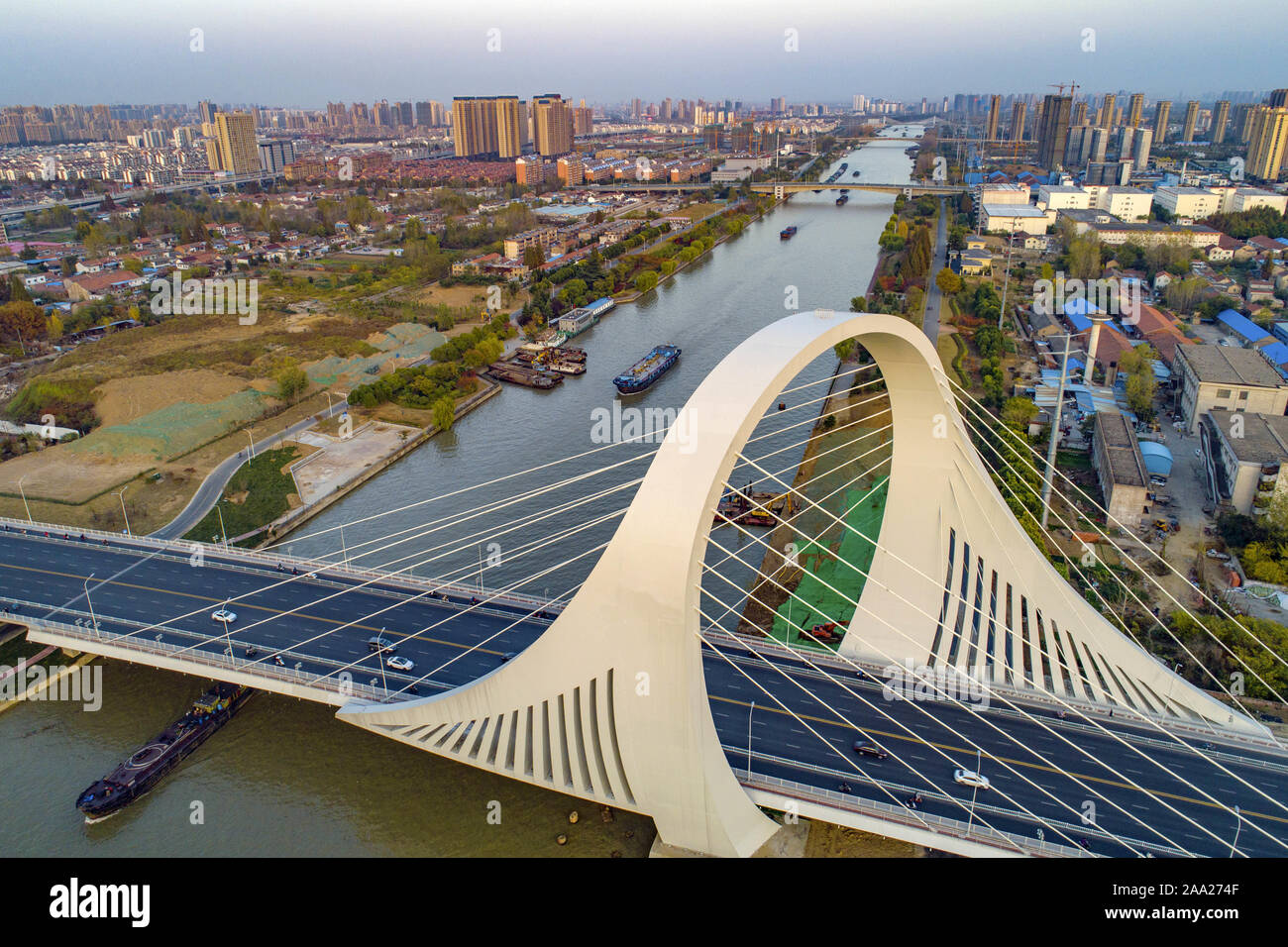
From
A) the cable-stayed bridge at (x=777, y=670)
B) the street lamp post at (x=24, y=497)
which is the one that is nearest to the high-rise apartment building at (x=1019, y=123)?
the cable-stayed bridge at (x=777, y=670)

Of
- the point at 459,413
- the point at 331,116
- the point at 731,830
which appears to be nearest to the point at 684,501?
the point at 731,830

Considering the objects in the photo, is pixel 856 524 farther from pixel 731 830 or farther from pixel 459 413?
pixel 459 413

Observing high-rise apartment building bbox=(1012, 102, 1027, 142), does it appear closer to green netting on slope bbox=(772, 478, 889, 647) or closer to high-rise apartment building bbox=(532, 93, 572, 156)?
high-rise apartment building bbox=(532, 93, 572, 156)

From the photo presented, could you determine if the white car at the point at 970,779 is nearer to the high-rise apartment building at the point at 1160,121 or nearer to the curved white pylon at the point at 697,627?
the curved white pylon at the point at 697,627

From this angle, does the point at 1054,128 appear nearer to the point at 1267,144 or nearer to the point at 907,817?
the point at 1267,144

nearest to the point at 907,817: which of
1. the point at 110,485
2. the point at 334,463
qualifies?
the point at 334,463

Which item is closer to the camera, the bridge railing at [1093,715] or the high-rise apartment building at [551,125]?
the bridge railing at [1093,715]
